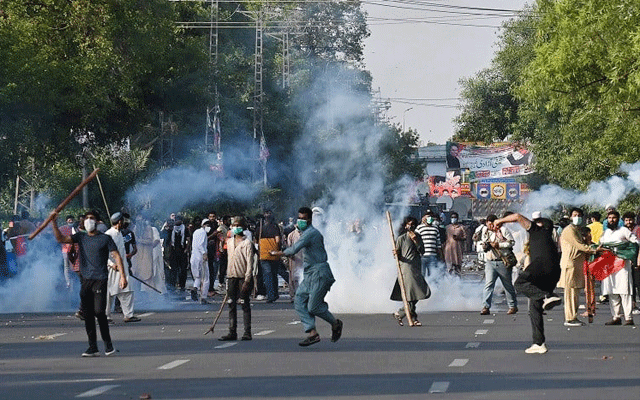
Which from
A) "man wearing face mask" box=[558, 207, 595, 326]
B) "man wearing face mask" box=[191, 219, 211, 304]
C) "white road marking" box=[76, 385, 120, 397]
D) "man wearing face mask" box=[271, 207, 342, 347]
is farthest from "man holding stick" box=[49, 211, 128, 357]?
"man wearing face mask" box=[191, 219, 211, 304]

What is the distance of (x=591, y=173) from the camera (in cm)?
5719

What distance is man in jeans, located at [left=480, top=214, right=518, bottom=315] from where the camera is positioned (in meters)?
28.4

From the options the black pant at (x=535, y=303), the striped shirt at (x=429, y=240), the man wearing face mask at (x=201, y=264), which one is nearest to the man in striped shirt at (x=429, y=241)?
the striped shirt at (x=429, y=240)

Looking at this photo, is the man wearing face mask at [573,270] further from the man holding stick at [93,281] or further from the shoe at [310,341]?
the man holding stick at [93,281]

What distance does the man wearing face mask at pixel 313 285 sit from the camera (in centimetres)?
2023

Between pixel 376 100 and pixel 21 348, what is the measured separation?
145 feet

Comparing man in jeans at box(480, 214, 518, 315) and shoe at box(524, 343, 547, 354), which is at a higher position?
man in jeans at box(480, 214, 518, 315)

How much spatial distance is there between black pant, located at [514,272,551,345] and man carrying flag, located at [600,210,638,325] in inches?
247

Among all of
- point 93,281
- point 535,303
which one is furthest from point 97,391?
point 535,303

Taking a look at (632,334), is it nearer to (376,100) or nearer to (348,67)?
(376,100)

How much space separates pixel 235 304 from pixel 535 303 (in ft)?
14.6

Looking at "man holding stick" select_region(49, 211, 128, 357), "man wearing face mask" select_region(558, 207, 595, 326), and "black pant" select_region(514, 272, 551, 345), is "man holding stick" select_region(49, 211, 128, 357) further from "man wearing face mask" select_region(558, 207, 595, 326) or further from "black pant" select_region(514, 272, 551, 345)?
"man wearing face mask" select_region(558, 207, 595, 326)

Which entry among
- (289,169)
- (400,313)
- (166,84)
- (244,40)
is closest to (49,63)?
(166,84)

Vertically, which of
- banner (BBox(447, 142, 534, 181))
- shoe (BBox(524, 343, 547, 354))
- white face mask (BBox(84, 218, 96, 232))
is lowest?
shoe (BBox(524, 343, 547, 354))
